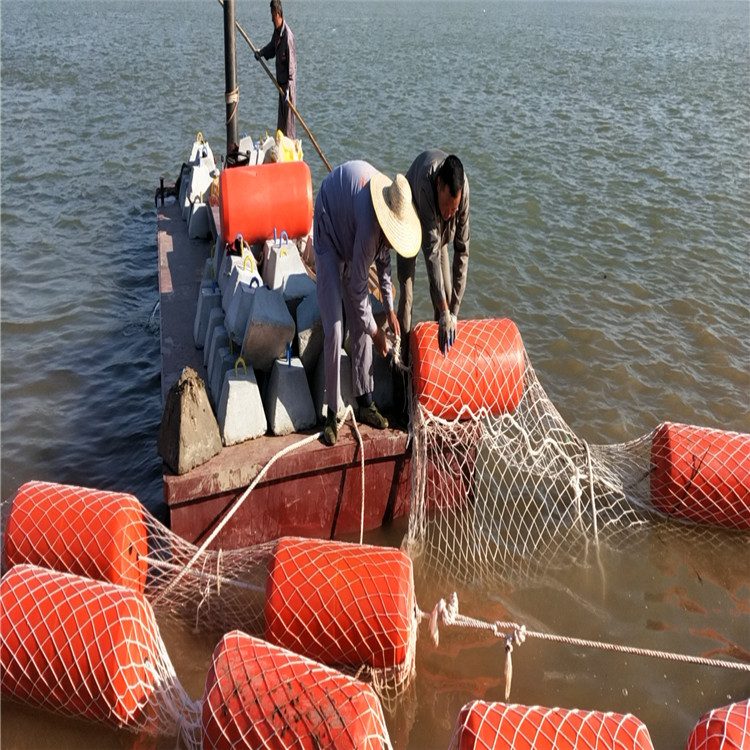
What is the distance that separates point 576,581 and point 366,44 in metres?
20.8

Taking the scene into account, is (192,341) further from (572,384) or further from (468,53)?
(468,53)

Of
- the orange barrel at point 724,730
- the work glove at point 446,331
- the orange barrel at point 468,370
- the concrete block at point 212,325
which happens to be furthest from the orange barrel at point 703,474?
the concrete block at point 212,325

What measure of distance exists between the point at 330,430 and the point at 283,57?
5.25 m

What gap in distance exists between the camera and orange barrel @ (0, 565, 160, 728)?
340 cm

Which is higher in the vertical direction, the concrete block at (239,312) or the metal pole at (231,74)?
A: the metal pole at (231,74)

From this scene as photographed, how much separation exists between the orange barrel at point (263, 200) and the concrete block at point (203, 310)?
48 cm

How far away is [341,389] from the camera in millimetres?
4793

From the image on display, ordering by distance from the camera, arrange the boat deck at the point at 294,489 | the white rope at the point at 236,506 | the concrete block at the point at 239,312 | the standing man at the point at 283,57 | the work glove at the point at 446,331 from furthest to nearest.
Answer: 1. the standing man at the point at 283,57
2. the concrete block at the point at 239,312
3. the work glove at the point at 446,331
4. the boat deck at the point at 294,489
5. the white rope at the point at 236,506

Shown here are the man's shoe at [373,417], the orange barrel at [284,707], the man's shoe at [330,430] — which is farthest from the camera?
the man's shoe at [373,417]

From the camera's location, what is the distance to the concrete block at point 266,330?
4.67 m

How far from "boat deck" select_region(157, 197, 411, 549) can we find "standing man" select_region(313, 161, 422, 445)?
155 mm

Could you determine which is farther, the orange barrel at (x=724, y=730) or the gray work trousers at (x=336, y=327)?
the gray work trousers at (x=336, y=327)

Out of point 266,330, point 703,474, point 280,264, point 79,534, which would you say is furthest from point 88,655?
point 703,474

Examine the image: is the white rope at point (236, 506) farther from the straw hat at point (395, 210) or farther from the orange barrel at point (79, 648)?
the straw hat at point (395, 210)
